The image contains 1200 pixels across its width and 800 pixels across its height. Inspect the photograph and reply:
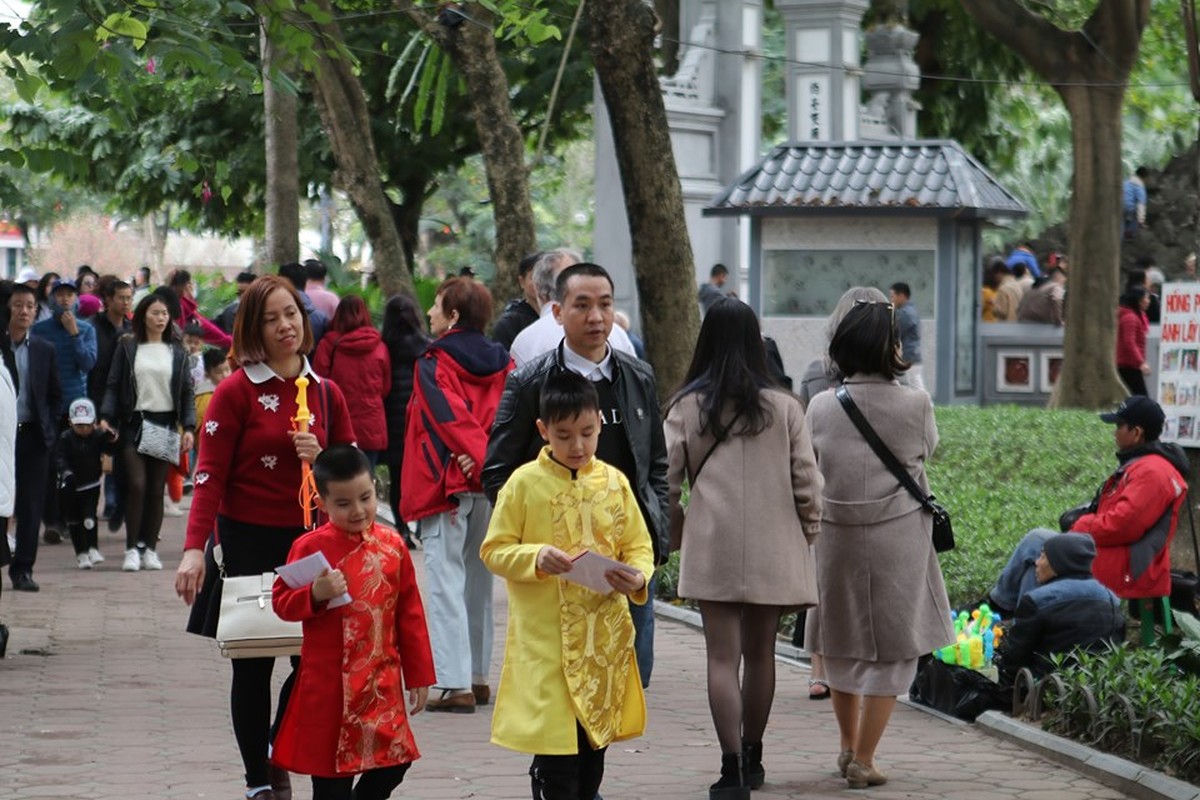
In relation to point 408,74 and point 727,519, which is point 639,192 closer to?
point 727,519

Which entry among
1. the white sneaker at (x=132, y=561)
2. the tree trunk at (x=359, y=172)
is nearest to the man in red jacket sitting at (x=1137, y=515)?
the white sneaker at (x=132, y=561)

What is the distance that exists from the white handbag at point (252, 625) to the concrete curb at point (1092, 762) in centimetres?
320

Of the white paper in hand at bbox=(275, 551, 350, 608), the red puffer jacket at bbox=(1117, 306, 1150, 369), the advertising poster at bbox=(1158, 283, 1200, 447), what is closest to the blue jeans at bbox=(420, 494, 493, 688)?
the white paper in hand at bbox=(275, 551, 350, 608)

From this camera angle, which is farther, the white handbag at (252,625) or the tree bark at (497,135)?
the tree bark at (497,135)

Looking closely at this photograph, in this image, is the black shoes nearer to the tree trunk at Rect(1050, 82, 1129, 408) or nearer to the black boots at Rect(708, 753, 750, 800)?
the black boots at Rect(708, 753, 750, 800)

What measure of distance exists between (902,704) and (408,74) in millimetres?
24632

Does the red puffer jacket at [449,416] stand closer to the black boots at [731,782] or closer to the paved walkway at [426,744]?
the paved walkway at [426,744]

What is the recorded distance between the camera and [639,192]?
50.7 feet

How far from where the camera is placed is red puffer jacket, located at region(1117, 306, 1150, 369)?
24.6m

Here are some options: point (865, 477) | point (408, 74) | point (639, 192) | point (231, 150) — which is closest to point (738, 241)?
point (408, 74)

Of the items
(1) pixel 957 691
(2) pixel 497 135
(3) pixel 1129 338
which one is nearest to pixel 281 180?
(2) pixel 497 135

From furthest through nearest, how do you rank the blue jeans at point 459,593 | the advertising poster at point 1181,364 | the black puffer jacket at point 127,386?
the black puffer jacket at point 127,386, the advertising poster at point 1181,364, the blue jeans at point 459,593

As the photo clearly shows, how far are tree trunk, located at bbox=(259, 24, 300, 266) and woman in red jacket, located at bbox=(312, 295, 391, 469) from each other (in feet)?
26.7

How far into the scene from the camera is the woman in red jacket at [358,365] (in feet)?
47.6
